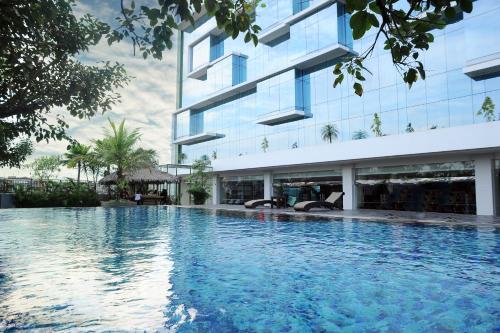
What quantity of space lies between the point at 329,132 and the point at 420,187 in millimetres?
7430

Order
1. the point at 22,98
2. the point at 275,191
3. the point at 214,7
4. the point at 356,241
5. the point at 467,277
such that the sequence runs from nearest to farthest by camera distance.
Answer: the point at 214,7 < the point at 22,98 < the point at 467,277 < the point at 356,241 < the point at 275,191

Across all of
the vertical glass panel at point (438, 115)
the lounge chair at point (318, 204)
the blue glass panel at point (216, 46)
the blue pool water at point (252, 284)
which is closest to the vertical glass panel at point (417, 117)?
the vertical glass panel at point (438, 115)

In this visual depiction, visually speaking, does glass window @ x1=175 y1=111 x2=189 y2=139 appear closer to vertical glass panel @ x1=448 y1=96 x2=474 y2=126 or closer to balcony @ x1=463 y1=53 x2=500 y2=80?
vertical glass panel @ x1=448 y1=96 x2=474 y2=126

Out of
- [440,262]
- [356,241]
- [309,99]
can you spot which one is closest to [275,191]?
[309,99]

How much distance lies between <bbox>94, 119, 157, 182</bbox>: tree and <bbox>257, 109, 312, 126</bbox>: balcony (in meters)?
10.2

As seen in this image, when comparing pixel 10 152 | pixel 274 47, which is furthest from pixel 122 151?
pixel 10 152

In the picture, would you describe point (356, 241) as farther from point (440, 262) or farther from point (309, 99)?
point (309, 99)

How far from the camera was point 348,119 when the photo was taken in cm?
2461

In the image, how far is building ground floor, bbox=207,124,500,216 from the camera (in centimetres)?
1728

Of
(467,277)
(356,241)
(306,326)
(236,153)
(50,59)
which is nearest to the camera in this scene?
(306,326)

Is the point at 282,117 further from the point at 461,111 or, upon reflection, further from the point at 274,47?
the point at 461,111

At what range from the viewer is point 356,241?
10.1 meters

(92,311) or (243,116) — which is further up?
(243,116)

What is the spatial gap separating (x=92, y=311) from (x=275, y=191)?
80.2 ft
